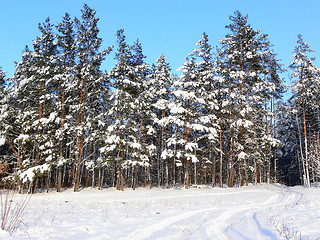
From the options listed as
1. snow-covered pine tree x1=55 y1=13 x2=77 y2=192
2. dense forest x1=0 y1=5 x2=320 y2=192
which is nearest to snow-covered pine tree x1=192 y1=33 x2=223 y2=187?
dense forest x1=0 y1=5 x2=320 y2=192

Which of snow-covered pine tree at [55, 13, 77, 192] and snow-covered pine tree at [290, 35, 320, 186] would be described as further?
snow-covered pine tree at [290, 35, 320, 186]

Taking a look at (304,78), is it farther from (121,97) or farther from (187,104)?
(121,97)

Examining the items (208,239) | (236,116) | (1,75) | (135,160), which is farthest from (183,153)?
(1,75)

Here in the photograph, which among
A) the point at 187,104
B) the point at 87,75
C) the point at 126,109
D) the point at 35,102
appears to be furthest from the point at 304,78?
the point at 35,102

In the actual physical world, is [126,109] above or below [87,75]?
below

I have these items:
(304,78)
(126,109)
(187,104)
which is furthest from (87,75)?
(304,78)

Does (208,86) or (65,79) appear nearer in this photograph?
(65,79)

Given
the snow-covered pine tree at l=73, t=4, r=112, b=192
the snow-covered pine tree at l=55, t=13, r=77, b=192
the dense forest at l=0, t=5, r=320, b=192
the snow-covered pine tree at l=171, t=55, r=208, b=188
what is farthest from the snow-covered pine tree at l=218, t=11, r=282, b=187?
the snow-covered pine tree at l=55, t=13, r=77, b=192

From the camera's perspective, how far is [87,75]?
75.4ft

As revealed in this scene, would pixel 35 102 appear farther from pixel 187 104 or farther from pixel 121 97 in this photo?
pixel 187 104

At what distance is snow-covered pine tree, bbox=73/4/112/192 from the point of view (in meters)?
22.6

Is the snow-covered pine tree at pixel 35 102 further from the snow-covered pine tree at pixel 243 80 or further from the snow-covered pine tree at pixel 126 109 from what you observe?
the snow-covered pine tree at pixel 243 80

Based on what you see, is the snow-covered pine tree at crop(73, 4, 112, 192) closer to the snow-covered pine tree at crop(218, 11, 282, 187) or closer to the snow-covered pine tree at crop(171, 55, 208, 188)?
the snow-covered pine tree at crop(171, 55, 208, 188)

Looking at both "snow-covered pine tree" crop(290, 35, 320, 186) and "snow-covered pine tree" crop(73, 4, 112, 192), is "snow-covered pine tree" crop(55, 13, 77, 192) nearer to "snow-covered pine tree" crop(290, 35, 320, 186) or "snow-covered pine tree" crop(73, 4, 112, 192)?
"snow-covered pine tree" crop(73, 4, 112, 192)
